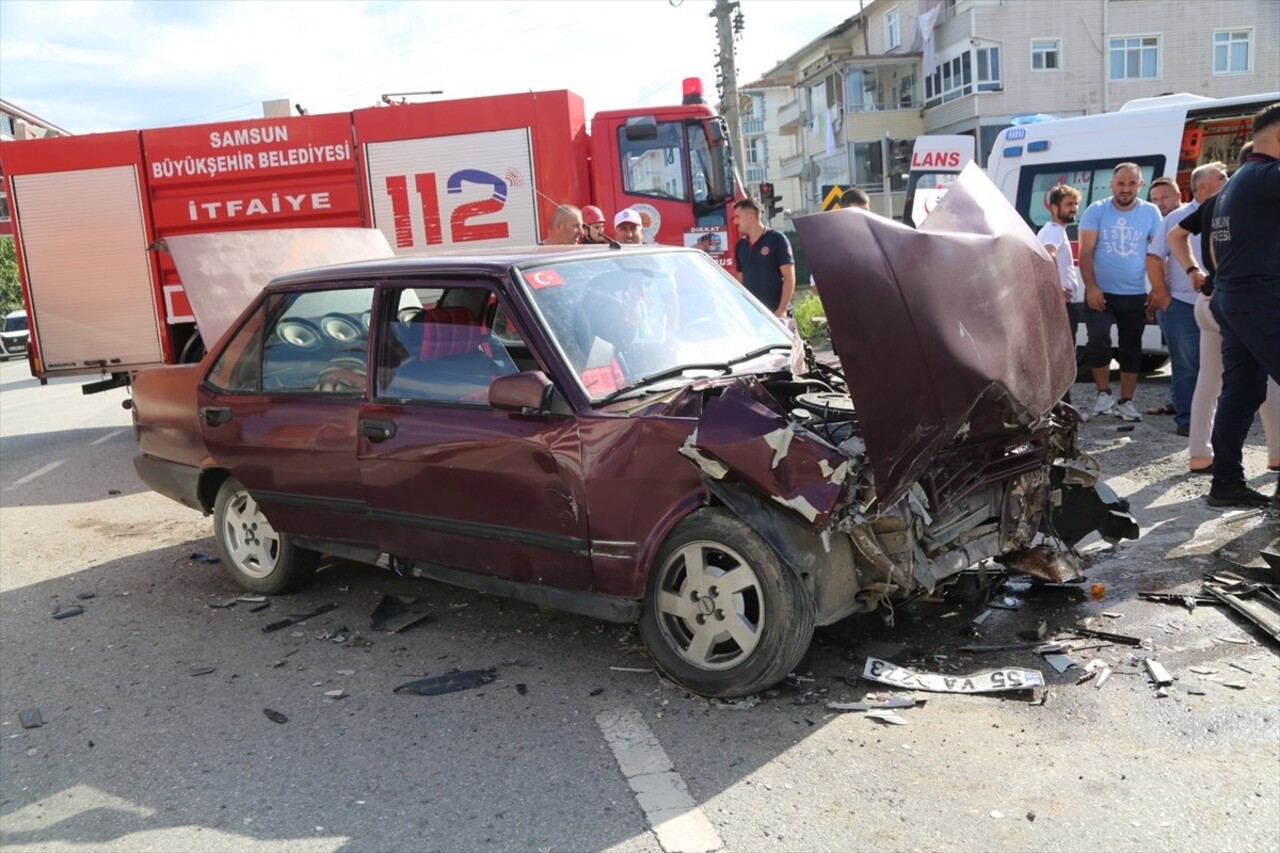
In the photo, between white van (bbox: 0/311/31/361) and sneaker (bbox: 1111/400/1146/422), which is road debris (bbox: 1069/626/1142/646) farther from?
white van (bbox: 0/311/31/361)

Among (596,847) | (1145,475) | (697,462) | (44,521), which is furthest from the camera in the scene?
(44,521)

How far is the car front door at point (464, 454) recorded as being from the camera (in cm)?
419

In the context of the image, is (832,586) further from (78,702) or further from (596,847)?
(78,702)

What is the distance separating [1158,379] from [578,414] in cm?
864

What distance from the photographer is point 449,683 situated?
430cm

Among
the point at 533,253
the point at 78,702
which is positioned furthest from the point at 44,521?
the point at 533,253

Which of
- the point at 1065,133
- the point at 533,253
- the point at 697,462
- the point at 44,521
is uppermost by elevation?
the point at 1065,133

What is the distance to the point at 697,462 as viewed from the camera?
12.3ft

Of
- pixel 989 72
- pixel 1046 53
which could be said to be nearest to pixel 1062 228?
pixel 989 72

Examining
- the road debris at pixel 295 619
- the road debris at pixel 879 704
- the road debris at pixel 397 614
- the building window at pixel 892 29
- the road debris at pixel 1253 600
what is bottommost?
the road debris at pixel 295 619

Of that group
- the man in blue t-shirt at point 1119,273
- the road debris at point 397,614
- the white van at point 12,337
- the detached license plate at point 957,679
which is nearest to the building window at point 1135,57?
the man in blue t-shirt at point 1119,273

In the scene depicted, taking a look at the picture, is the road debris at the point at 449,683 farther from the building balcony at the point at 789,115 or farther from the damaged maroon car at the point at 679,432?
the building balcony at the point at 789,115

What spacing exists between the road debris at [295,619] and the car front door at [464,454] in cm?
76

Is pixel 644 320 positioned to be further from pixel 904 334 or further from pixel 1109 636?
pixel 1109 636
